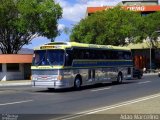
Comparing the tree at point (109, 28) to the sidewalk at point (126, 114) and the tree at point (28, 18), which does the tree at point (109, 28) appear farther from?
the sidewalk at point (126, 114)

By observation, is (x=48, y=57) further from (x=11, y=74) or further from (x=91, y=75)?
(x=11, y=74)

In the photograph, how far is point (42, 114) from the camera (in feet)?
50.9

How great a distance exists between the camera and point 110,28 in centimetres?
6656

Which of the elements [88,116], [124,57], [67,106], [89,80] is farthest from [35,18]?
[88,116]

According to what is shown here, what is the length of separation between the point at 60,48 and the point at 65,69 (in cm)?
133

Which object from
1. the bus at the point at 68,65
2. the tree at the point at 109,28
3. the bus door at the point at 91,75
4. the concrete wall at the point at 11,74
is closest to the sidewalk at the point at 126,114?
the bus at the point at 68,65

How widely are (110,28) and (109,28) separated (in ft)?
0.76

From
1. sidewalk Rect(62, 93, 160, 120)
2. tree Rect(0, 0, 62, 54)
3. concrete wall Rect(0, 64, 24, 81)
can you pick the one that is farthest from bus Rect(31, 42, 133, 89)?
tree Rect(0, 0, 62, 54)

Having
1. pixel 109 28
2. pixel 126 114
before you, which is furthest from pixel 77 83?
pixel 109 28

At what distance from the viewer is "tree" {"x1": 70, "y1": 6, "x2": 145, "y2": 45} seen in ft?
219

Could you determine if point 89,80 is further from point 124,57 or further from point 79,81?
point 124,57

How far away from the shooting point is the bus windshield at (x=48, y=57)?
27.1m

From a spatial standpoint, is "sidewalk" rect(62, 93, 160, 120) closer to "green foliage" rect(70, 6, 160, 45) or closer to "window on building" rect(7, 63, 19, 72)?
"window on building" rect(7, 63, 19, 72)

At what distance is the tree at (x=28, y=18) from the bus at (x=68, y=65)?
24282 millimetres
